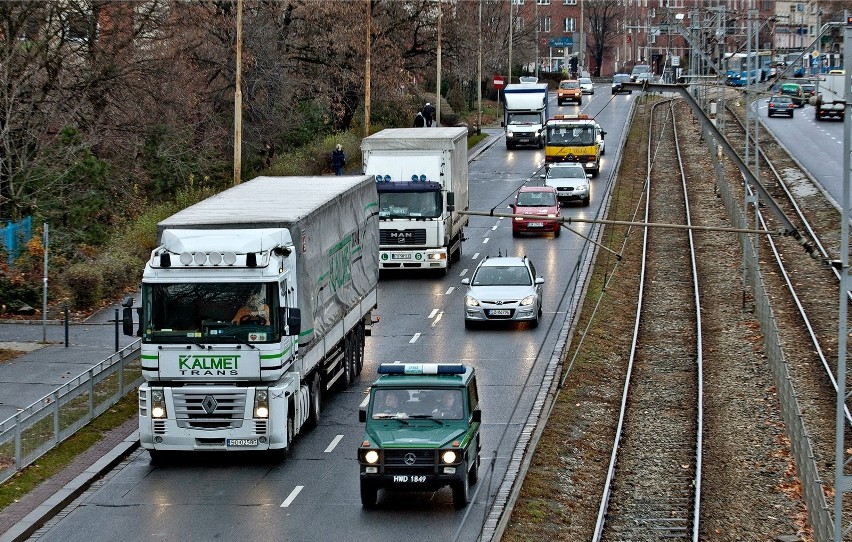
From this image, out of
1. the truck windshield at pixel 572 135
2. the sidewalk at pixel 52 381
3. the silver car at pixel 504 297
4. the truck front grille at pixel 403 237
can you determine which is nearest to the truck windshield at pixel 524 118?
the truck windshield at pixel 572 135

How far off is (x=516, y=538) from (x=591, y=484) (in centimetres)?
420

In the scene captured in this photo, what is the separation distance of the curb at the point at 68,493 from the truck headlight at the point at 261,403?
2.73m

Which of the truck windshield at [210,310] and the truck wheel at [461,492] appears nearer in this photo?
the truck wheel at [461,492]

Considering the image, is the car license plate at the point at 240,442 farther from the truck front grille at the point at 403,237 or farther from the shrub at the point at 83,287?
the truck front grille at the point at 403,237

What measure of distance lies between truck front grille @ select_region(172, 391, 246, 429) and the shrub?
1423cm

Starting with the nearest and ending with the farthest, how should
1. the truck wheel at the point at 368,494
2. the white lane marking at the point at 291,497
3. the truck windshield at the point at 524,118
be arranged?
the truck wheel at the point at 368,494 < the white lane marking at the point at 291,497 < the truck windshield at the point at 524,118

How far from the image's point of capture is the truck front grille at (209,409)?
70.2 ft

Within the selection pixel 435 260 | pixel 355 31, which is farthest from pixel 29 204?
pixel 355 31

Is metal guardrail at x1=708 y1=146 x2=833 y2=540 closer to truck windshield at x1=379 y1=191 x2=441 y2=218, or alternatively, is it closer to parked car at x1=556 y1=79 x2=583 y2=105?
truck windshield at x1=379 y1=191 x2=441 y2=218

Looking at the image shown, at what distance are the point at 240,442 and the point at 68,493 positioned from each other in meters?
2.74

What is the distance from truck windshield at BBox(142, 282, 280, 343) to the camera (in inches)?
840

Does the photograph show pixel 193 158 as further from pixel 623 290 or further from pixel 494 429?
pixel 494 429

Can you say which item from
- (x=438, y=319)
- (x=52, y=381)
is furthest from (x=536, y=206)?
(x=52, y=381)

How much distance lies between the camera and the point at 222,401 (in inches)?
843
